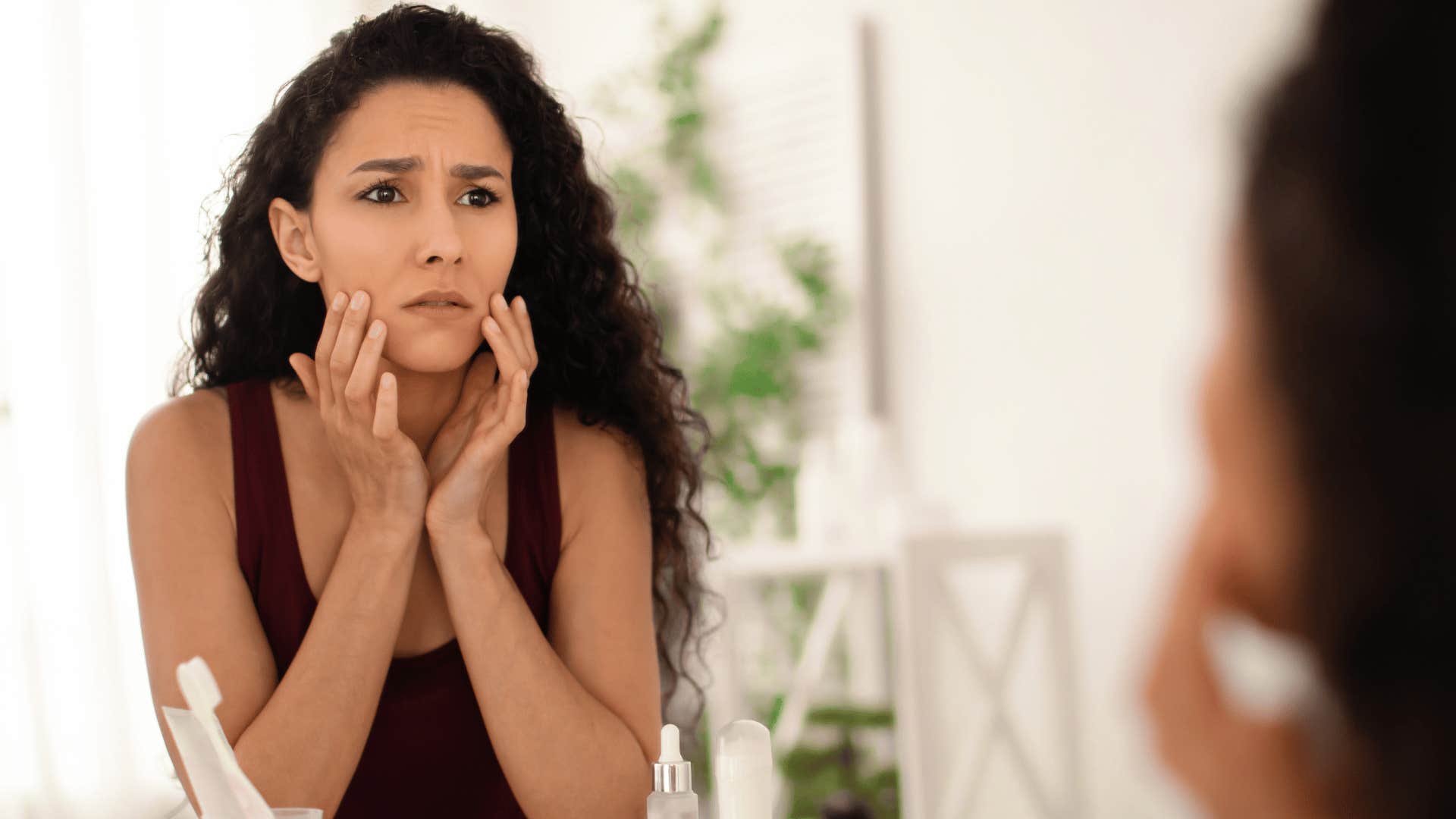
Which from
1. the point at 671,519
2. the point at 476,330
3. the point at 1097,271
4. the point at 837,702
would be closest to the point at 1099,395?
the point at 1097,271

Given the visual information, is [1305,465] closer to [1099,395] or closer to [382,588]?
[382,588]

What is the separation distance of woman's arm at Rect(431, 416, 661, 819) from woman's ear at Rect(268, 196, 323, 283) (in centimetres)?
25

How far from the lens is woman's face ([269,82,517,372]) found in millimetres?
923

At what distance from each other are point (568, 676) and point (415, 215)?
14.5 inches

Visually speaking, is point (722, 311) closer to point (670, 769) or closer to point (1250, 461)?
point (670, 769)

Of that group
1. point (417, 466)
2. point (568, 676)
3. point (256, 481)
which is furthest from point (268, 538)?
point (568, 676)

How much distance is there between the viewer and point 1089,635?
198 centimetres

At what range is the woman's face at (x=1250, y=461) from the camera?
0.26 meters

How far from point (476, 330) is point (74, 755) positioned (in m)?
1.38

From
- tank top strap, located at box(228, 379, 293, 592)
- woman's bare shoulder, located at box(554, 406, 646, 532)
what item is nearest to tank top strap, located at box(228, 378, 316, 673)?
tank top strap, located at box(228, 379, 293, 592)

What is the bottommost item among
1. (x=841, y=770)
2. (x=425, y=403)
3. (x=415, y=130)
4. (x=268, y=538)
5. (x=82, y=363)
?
(x=841, y=770)

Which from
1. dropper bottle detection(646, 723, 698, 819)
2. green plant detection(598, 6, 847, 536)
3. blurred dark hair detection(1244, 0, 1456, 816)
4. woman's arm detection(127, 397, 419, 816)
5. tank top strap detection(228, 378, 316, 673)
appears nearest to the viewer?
blurred dark hair detection(1244, 0, 1456, 816)

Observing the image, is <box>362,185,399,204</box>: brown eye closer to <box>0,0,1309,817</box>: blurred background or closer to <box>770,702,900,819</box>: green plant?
<box>0,0,1309,817</box>: blurred background

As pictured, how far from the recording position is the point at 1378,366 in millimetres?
244
